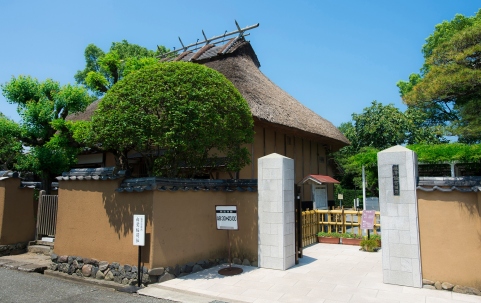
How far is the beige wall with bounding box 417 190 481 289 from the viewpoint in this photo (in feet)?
19.4

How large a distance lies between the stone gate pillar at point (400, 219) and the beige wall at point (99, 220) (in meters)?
4.78

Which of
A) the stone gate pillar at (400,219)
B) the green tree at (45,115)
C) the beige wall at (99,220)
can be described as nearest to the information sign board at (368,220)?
the stone gate pillar at (400,219)

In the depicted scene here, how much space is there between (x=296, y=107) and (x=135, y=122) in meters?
9.79

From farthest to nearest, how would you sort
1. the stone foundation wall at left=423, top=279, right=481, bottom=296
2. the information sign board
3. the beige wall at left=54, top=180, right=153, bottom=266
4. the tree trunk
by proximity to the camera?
the tree trunk, the information sign board, the beige wall at left=54, top=180, right=153, bottom=266, the stone foundation wall at left=423, top=279, right=481, bottom=296

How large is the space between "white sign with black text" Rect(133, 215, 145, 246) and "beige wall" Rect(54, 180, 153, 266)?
9.1 inches

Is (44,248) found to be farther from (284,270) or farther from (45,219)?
(284,270)

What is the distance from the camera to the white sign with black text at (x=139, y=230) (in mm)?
6543

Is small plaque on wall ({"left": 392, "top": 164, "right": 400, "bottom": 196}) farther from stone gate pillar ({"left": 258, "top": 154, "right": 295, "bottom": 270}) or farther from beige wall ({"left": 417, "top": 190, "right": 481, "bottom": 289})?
stone gate pillar ({"left": 258, "top": 154, "right": 295, "bottom": 270})

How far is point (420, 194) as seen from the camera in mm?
6441

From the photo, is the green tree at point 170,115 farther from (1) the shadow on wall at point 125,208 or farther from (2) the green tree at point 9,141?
(2) the green tree at point 9,141

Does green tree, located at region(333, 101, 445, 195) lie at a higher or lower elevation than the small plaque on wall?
higher

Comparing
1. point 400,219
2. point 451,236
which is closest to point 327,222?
point 400,219

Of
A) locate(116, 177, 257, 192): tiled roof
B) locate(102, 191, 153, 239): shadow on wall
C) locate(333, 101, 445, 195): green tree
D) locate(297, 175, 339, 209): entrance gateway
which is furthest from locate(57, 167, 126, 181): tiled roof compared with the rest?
locate(333, 101, 445, 195): green tree

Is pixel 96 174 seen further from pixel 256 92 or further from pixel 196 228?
pixel 256 92
